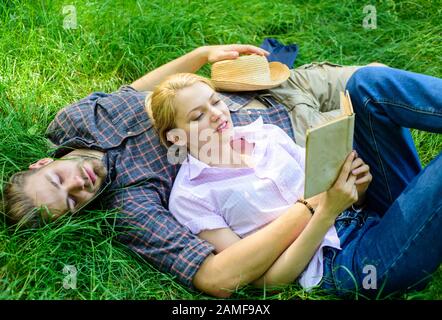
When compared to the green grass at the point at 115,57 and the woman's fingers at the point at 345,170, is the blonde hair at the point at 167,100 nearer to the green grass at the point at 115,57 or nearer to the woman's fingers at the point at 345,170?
the green grass at the point at 115,57

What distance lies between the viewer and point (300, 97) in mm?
3330

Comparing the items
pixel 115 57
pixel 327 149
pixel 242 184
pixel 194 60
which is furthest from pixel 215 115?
pixel 115 57

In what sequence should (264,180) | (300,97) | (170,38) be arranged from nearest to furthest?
1. (264,180)
2. (300,97)
3. (170,38)

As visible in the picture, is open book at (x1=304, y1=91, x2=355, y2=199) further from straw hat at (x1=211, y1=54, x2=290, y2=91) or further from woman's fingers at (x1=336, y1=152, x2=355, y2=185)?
straw hat at (x1=211, y1=54, x2=290, y2=91)

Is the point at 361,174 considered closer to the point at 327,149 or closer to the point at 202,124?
the point at 327,149

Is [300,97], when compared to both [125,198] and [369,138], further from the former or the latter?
[125,198]

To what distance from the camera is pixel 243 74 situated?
329cm

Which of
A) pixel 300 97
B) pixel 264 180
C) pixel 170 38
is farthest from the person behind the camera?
pixel 170 38

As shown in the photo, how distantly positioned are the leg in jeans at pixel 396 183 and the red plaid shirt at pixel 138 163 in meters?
0.58

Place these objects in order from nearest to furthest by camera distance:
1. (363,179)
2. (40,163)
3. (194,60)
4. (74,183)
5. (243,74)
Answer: (363,179), (74,183), (40,163), (243,74), (194,60)

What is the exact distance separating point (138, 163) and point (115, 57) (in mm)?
1351
